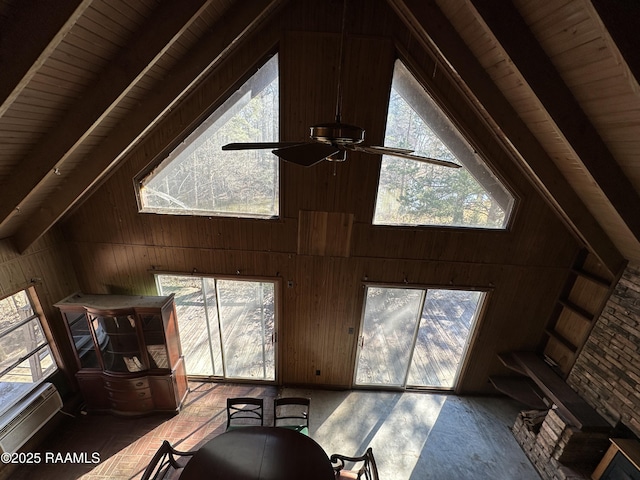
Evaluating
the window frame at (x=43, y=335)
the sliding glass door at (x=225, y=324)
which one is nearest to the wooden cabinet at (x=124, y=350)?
the window frame at (x=43, y=335)

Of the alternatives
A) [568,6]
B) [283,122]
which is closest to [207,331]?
[283,122]

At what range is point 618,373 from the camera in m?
3.48

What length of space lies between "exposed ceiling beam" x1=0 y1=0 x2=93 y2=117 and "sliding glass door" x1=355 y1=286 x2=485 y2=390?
4.25 metres

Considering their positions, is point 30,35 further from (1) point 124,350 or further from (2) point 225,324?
(2) point 225,324

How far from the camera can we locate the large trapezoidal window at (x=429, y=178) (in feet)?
11.8

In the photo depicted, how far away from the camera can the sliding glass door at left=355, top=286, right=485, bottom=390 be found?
4.60 metres

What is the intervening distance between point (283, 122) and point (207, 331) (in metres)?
3.71

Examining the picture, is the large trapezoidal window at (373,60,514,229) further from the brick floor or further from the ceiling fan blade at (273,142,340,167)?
the brick floor

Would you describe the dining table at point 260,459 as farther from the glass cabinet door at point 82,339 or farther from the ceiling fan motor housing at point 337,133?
the ceiling fan motor housing at point 337,133

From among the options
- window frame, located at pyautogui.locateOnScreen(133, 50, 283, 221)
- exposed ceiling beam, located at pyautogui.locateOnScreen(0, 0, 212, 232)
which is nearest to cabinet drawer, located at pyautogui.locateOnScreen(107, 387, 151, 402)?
window frame, located at pyautogui.locateOnScreen(133, 50, 283, 221)

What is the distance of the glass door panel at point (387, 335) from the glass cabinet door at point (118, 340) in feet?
11.6

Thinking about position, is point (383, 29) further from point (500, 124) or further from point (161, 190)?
point (161, 190)

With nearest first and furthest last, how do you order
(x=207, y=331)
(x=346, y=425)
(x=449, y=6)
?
(x=449, y=6) < (x=346, y=425) < (x=207, y=331)

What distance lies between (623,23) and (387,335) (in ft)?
14.5
